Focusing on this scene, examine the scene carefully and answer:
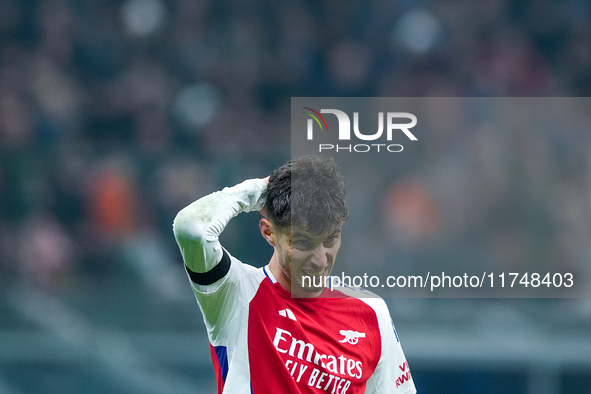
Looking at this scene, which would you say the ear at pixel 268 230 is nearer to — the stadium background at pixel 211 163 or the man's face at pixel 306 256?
the man's face at pixel 306 256

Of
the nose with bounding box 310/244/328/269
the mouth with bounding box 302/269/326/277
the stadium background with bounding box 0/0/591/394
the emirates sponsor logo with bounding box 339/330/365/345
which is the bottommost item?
the emirates sponsor logo with bounding box 339/330/365/345

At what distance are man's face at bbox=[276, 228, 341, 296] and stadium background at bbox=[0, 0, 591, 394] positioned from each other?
1767 mm

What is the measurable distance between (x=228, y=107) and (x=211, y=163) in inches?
84.3

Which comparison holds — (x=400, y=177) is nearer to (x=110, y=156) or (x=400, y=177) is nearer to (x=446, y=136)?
(x=446, y=136)

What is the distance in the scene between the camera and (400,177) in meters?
4.54

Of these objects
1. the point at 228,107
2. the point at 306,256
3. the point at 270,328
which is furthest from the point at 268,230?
the point at 228,107

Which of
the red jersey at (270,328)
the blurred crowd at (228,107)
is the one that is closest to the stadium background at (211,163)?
the blurred crowd at (228,107)

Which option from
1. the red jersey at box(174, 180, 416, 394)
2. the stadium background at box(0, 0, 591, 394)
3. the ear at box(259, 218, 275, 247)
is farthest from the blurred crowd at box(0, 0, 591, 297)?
the ear at box(259, 218, 275, 247)

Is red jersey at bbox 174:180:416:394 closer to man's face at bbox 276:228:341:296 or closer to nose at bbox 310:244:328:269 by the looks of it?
man's face at bbox 276:228:341:296

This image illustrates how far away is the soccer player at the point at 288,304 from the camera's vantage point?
2.70 m

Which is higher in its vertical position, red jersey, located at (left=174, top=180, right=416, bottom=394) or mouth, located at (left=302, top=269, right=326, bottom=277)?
mouth, located at (left=302, top=269, right=326, bottom=277)

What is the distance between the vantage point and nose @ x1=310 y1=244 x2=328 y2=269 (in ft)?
8.91

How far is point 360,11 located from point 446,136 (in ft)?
14.9

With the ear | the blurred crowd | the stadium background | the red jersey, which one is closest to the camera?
the red jersey
